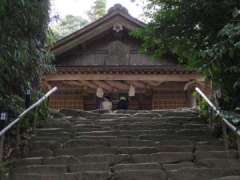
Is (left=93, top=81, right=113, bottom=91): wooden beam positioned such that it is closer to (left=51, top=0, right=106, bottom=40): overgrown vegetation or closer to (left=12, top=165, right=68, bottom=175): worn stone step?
(left=12, top=165, right=68, bottom=175): worn stone step

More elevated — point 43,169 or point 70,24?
point 70,24

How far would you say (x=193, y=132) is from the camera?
8.16m

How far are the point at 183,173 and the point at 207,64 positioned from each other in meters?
2.20

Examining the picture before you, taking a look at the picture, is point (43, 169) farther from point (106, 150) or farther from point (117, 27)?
point (117, 27)

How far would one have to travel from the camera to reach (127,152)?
6879mm

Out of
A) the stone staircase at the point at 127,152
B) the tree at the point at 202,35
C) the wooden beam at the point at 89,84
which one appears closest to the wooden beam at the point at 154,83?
the wooden beam at the point at 89,84

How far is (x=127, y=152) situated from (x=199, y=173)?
152 cm

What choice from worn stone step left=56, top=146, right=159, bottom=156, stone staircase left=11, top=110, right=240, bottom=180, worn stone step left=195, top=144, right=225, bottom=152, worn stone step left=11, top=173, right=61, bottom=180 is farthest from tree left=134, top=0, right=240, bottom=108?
worn stone step left=11, top=173, right=61, bottom=180

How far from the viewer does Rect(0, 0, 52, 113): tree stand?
6.80 metres

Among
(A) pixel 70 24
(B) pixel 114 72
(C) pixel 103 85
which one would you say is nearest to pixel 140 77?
(B) pixel 114 72

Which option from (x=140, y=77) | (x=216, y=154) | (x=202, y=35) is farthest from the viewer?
(x=140, y=77)

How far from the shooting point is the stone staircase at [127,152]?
18.8ft

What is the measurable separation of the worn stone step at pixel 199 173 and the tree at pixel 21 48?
124 inches

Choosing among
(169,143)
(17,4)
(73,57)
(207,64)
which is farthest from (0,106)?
(73,57)
